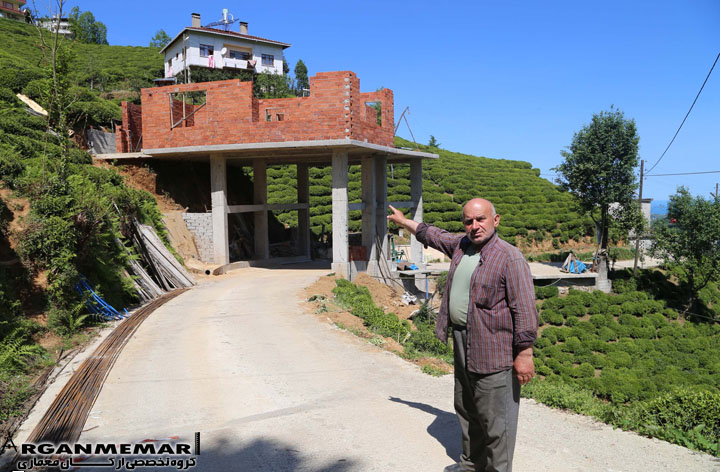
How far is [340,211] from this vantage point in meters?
18.7

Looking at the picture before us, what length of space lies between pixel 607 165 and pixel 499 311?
24.9 meters

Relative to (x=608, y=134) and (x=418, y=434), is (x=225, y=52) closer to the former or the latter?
(x=608, y=134)

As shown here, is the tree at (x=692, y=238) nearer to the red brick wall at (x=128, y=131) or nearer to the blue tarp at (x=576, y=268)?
the blue tarp at (x=576, y=268)

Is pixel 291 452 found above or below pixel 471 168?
below

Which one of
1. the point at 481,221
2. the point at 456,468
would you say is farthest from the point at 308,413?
the point at 481,221

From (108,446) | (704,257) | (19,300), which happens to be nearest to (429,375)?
(108,446)

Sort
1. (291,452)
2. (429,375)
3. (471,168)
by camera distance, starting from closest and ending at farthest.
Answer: (291,452), (429,375), (471,168)

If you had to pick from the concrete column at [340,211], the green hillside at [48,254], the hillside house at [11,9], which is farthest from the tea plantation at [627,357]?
→ the hillside house at [11,9]

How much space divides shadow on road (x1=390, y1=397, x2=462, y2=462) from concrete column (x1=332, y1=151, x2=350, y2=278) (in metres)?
13.0

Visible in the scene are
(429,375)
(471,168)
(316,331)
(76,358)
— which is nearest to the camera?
(429,375)

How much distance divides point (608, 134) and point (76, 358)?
83.1 ft

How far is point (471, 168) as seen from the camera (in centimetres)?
5019

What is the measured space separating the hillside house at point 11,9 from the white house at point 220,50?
136 ft

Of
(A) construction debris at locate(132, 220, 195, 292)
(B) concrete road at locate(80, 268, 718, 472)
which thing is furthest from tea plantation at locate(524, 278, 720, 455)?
(A) construction debris at locate(132, 220, 195, 292)
